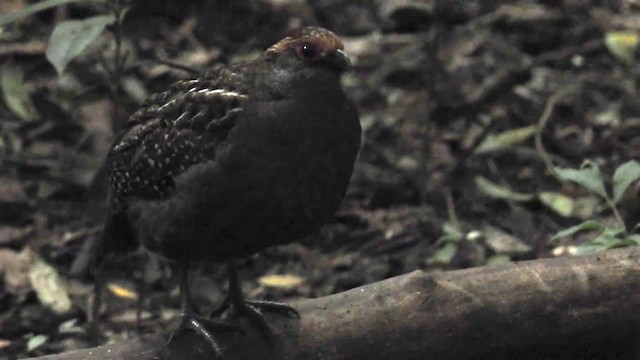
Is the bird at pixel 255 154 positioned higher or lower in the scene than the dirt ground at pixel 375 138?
higher

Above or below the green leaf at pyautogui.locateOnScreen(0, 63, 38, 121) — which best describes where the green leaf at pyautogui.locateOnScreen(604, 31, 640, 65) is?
below

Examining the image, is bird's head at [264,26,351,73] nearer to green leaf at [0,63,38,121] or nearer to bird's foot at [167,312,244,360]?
bird's foot at [167,312,244,360]

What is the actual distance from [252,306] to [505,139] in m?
2.79

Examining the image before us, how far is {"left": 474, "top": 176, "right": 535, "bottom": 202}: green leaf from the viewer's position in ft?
19.1

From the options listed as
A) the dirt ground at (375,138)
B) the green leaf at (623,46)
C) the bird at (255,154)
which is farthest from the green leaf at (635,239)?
the green leaf at (623,46)

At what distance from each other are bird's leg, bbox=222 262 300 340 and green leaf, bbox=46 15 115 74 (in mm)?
865

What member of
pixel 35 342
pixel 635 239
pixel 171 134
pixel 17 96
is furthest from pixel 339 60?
pixel 17 96

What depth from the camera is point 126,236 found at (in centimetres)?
411

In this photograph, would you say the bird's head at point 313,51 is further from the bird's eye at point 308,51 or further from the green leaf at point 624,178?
the green leaf at point 624,178

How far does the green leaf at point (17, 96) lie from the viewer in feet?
20.2

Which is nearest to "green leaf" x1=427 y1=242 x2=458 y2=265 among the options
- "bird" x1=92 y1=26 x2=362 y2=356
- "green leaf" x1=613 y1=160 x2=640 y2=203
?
"green leaf" x1=613 y1=160 x2=640 y2=203

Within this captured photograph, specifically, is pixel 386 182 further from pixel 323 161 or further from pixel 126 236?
pixel 323 161

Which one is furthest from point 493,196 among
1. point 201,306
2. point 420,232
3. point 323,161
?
point 323,161

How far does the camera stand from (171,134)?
11.8 feet
